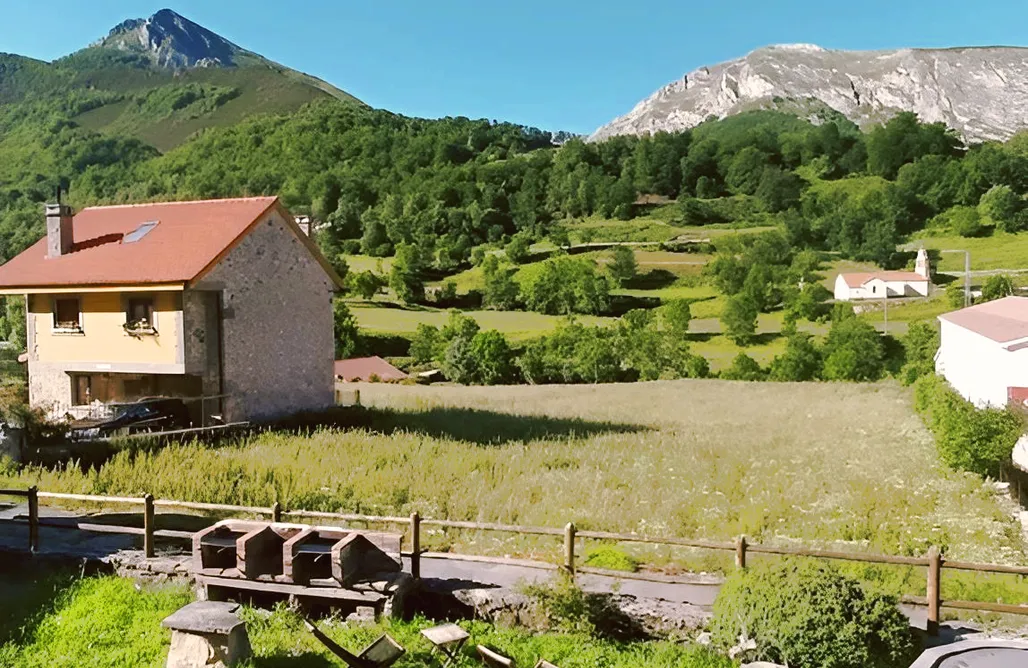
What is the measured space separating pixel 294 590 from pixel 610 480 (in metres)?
9.87

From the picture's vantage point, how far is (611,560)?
12.5 meters

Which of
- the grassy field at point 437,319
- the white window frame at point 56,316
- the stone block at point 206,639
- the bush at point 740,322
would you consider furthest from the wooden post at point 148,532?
the bush at point 740,322

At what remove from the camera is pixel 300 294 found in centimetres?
2856

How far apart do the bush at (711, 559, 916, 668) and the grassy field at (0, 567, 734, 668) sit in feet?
1.86

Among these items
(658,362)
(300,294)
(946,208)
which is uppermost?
(946,208)

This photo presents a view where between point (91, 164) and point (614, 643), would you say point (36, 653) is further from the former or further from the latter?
point (91, 164)

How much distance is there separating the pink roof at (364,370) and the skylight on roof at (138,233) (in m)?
33.0

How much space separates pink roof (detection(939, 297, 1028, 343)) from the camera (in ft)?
102

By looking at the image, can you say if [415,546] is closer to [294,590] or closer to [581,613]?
[294,590]

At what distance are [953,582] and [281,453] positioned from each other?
15436 mm

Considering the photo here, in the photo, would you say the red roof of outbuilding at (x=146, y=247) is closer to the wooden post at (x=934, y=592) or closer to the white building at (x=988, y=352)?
the wooden post at (x=934, y=592)

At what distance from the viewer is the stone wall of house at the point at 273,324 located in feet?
83.7

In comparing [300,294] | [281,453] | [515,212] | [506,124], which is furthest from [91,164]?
[281,453]

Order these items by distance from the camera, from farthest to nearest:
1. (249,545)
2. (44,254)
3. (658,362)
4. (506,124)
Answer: (506,124)
(658,362)
(44,254)
(249,545)
